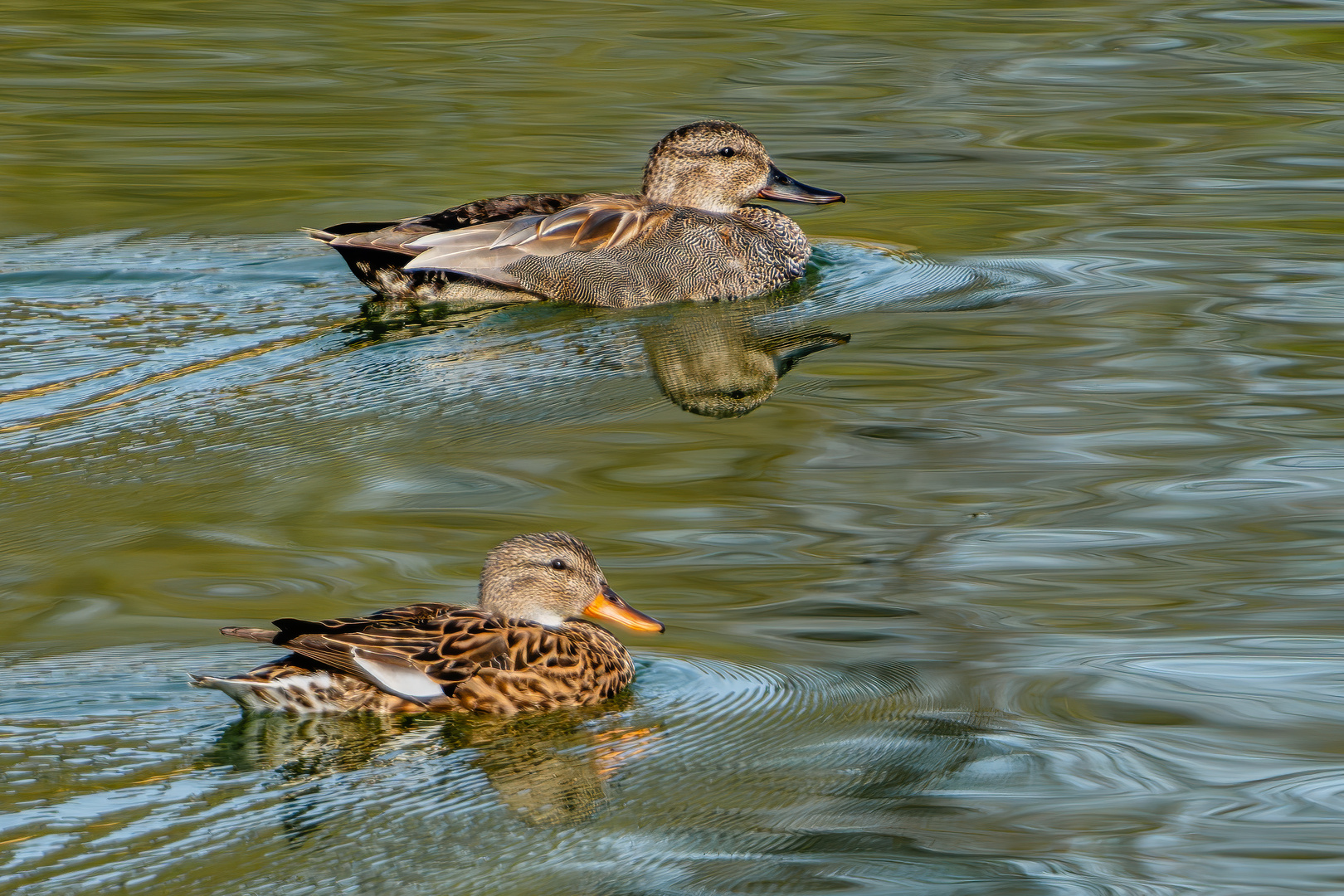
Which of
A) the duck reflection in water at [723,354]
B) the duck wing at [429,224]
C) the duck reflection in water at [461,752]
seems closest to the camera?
the duck reflection in water at [461,752]

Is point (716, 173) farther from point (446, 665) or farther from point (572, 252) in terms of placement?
point (446, 665)

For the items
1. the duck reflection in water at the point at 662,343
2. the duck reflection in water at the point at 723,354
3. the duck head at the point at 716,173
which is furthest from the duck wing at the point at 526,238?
the duck head at the point at 716,173

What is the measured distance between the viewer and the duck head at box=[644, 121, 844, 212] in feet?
33.1

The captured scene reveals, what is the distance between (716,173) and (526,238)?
5.30ft

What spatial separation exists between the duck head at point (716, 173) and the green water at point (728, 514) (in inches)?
28.3

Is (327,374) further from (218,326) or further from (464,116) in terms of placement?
(464,116)

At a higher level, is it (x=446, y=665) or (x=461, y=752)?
(x=446, y=665)

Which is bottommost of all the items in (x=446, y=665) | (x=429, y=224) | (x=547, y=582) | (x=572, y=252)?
(x=446, y=665)

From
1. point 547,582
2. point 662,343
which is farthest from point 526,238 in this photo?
point 547,582

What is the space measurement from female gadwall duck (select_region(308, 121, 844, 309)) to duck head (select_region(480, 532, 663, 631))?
150 inches

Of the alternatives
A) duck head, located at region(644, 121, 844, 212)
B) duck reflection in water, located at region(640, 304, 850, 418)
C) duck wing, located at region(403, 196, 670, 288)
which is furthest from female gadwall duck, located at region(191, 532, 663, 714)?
duck head, located at region(644, 121, 844, 212)

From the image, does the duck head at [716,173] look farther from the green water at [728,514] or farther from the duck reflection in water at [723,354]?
the duck reflection in water at [723,354]

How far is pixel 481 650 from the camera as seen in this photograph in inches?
193

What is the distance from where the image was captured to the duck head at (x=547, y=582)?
5090mm
